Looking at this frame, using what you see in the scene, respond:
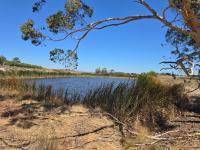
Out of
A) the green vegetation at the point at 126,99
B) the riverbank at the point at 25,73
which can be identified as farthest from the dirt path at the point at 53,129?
the riverbank at the point at 25,73

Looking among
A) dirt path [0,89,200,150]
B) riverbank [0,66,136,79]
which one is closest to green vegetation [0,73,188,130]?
dirt path [0,89,200,150]

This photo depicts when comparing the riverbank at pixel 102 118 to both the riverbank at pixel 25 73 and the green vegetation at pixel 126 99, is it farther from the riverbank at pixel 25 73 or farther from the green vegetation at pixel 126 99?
the riverbank at pixel 25 73

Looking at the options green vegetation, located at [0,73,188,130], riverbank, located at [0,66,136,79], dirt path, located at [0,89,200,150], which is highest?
riverbank, located at [0,66,136,79]

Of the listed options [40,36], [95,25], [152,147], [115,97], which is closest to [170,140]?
[152,147]

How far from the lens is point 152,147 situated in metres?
7.52

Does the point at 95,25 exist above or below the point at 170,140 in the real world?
above

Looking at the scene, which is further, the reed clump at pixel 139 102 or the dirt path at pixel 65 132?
the reed clump at pixel 139 102

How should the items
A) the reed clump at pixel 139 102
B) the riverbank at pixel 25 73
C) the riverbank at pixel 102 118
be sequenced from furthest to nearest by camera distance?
the riverbank at pixel 25 73
the reed clump at pixel 139 102
the riverbank at pixel 102 118

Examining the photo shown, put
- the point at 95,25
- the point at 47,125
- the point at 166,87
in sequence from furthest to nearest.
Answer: the point at 166,87
the point at 95,25
the point at 47,125

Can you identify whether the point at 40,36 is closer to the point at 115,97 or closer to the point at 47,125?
the point at 115,97

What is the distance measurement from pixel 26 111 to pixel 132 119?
3.17m

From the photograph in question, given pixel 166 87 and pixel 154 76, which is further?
pixel 154 76

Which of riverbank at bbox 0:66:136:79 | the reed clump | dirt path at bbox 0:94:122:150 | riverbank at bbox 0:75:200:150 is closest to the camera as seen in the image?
dirt path at bbox 0:94:122:150

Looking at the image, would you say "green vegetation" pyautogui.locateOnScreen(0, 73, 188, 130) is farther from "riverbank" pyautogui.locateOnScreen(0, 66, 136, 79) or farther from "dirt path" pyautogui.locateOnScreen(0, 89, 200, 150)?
"riverbank" pyautogui.locateOnScreen(0, 66, 136, 79)
